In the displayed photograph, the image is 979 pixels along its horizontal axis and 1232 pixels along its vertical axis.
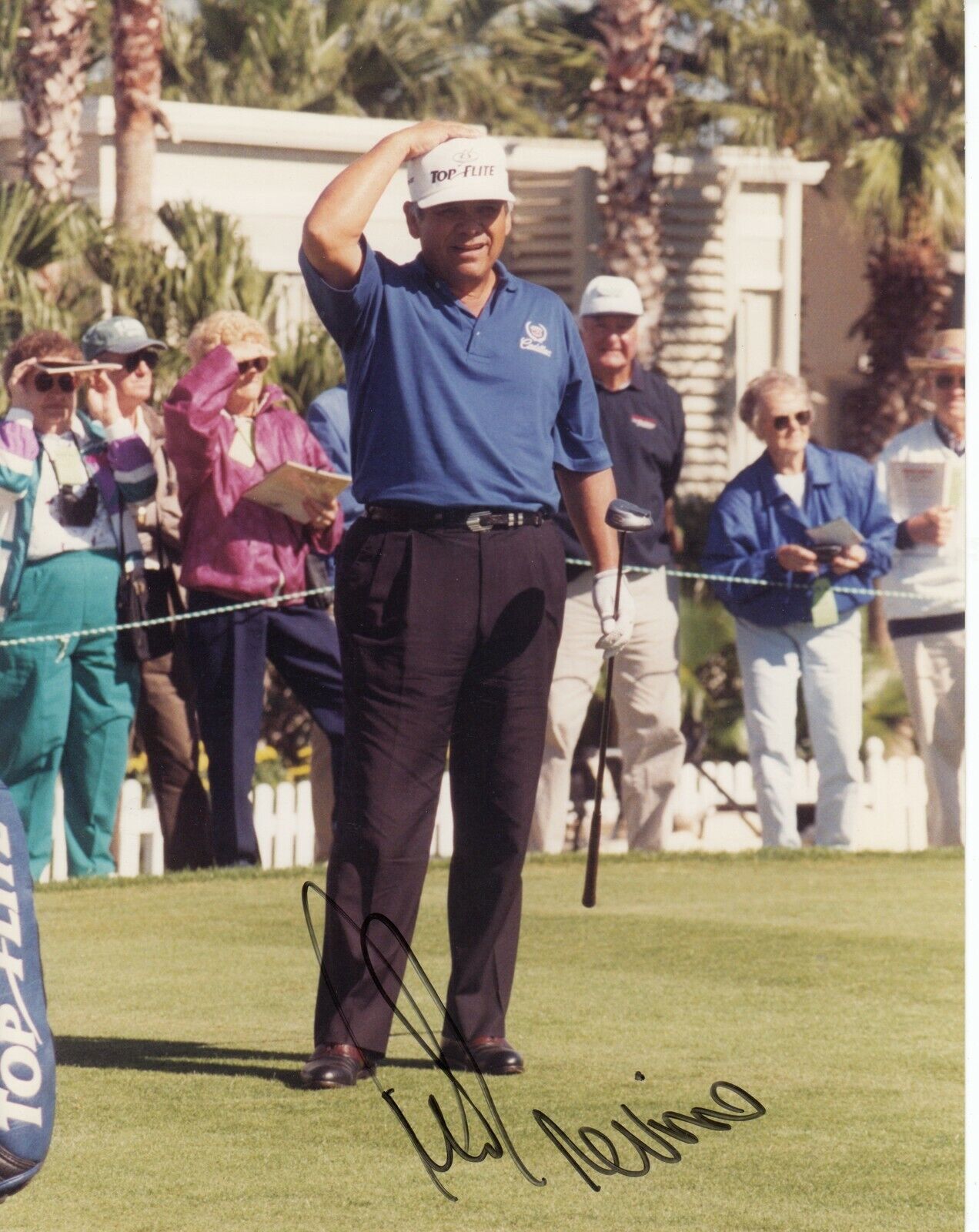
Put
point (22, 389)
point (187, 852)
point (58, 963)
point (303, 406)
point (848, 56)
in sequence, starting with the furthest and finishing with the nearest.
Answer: point (848, 56)
point (303, 406)
point (187, 852)
point (22, 389)
point (58, 963)

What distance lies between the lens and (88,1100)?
15.8 feet

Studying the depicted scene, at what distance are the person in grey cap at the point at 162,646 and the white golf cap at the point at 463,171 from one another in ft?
11.9

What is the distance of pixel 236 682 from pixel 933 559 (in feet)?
9.72

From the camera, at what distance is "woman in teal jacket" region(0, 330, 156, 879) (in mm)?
8156

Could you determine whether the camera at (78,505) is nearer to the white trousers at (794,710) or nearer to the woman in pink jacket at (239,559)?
the woman in pink jacket at (239,559)

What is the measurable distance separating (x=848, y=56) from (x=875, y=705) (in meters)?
6.35

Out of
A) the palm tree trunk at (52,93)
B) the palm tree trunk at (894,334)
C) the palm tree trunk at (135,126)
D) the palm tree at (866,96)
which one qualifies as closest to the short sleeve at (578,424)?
the palm tree trunk at (135,126)

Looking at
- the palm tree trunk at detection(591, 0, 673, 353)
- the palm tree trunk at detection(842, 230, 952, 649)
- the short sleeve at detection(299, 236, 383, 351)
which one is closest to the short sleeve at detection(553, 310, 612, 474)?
the short sleeve at detection(299, 236, 383, 351)

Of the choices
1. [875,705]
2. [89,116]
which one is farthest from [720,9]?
[875,705]

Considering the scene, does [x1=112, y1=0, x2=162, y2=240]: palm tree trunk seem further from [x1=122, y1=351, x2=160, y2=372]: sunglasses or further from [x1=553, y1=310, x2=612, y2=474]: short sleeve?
[x1=553, y1=310, x2=612, y2=474]: short sleeve

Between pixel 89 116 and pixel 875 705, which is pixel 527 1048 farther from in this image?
pixel 89 116

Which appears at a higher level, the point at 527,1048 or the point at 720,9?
the point at 720,9

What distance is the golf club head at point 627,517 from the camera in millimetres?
5250

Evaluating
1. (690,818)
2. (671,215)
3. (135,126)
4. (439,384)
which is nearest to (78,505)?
(439,384)
